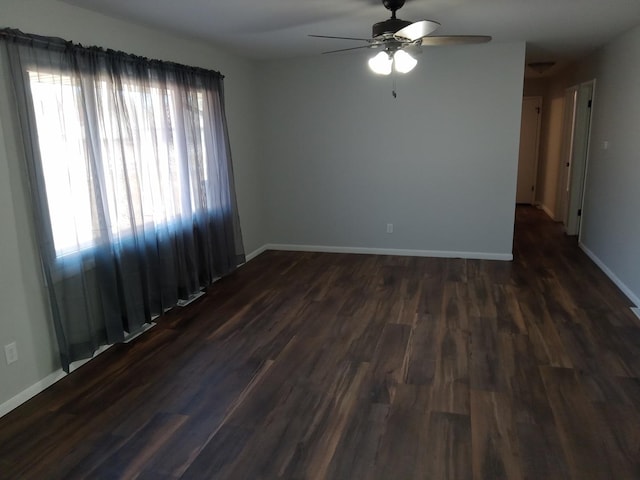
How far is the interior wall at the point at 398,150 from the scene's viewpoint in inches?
206

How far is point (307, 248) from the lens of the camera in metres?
6.25

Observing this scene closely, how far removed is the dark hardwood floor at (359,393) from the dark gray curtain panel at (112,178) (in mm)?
370

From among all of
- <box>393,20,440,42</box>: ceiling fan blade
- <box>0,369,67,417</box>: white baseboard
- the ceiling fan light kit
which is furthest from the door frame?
<box>0,369,67,417</box>: white baseboard

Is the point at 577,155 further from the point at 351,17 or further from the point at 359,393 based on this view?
the point at 359,393

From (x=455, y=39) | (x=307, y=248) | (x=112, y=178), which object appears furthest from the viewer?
(x=307, y=248)

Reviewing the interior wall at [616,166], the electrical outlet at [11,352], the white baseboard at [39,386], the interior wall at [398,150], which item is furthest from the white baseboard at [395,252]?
the electrical outlet at [11,352]

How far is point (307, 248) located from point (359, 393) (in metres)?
3.54

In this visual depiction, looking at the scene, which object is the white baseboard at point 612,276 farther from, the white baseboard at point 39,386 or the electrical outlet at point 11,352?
the electrical outlet at point 11,352

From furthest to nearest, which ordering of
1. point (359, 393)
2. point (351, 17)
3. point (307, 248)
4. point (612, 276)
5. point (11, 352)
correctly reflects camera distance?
point (307, 248) < point (612, 276) < point (351, 17) < point (359, 393) < point (11, 352)

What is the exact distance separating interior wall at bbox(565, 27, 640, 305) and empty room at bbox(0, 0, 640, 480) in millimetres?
41

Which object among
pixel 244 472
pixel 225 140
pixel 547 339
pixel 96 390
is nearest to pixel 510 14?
pixel 547 339

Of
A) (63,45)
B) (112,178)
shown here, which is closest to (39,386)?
(112,178)

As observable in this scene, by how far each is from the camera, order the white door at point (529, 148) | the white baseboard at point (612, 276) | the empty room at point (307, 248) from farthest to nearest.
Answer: the white door at point (529, 148) < the white baseboard at point (612, 276) < the empty room at point (307, 248)

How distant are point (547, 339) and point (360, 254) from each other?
2.85 meters
